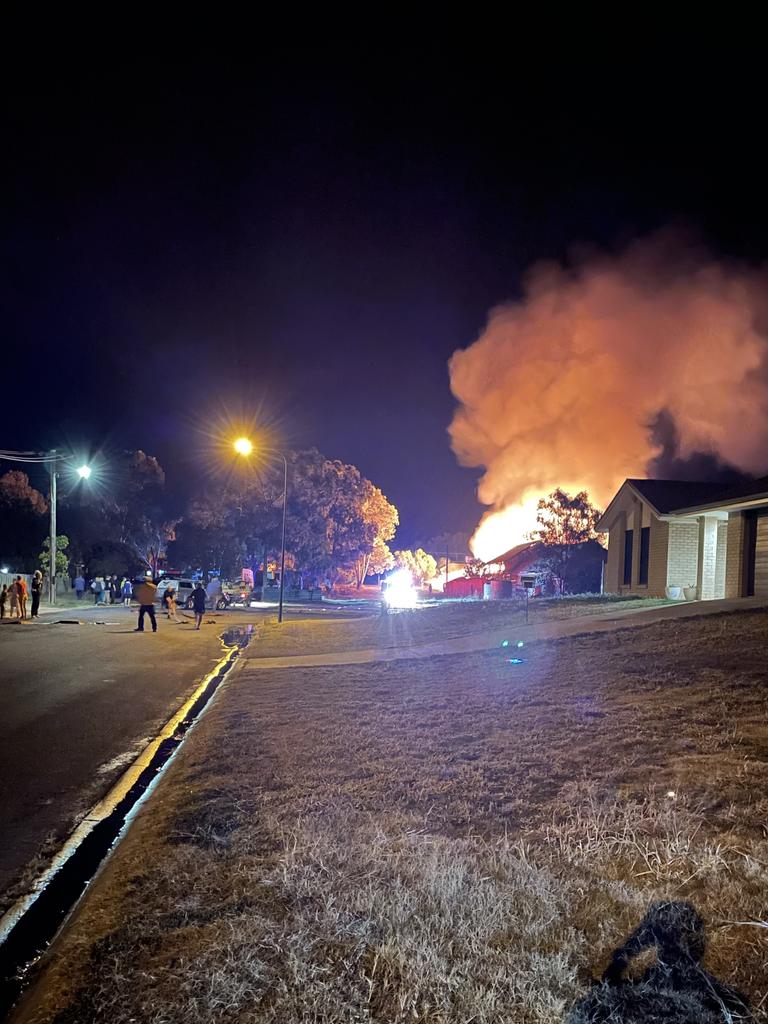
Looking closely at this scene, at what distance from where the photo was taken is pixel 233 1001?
2951mm

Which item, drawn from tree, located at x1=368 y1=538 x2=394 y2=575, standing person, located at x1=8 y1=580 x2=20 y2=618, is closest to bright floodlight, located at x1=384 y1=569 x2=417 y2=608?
standing person, located at x1=8 y1=580 x2=20 y2=618

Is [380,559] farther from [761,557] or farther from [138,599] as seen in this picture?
[761,557]

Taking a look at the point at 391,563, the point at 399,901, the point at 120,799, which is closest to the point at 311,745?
the point at 120,799

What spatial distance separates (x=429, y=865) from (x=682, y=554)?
69.9 ft

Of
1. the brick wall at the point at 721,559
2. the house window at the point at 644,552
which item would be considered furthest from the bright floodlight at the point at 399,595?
the brick wall at the point at 721,559

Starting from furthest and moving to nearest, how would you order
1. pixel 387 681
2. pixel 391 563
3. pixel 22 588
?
pixel 391 563 < pixel 22 588 < pixel 387 681

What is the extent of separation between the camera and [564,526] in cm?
4128

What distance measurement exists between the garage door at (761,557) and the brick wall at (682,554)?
3.65 m

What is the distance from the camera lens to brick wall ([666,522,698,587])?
916 inches

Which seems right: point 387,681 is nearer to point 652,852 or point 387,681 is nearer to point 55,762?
point 55,762

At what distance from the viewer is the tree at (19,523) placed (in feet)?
165

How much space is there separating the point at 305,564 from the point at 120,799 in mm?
54065

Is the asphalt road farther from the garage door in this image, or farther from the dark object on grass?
the garage door

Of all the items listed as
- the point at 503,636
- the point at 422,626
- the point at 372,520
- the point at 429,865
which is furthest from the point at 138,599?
the point at 372,520
